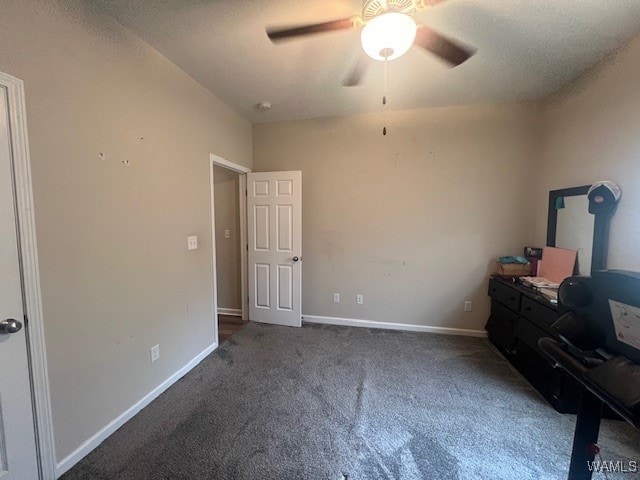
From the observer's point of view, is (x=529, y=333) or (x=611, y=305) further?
(x=529, y=333)

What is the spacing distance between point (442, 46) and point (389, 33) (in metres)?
0.49

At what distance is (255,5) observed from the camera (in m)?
1.50

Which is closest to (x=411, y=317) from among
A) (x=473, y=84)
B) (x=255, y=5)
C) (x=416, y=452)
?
(x=416, y=452)

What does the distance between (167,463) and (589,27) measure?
376 centimetres

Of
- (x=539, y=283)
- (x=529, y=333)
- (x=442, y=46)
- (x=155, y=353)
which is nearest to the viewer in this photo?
(x=442, y=46)

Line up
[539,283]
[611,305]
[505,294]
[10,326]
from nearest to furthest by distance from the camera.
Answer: [611,305], [10,326], [539,283], [505,294]

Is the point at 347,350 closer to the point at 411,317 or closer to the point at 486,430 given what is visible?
the point at 411,317

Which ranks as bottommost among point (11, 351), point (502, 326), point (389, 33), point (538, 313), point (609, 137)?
point (502, 326)

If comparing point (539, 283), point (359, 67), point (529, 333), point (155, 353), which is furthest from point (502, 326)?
point (155, 353)

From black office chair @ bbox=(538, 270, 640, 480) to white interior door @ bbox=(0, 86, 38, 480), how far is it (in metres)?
2.35

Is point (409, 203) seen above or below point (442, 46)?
below

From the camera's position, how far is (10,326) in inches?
45.7

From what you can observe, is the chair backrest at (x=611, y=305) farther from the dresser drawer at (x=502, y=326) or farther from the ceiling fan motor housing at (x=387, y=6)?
the dresser drawer at (x=502, y=326)

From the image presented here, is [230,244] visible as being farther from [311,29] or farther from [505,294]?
[505,294]
